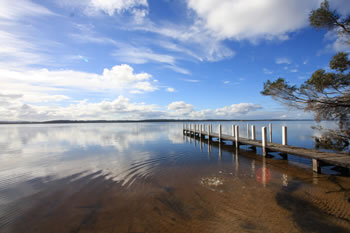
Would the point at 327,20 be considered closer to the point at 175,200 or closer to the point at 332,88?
the point at 332,88

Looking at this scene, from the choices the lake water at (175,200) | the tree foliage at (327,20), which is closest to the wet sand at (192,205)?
the lake water at (175,200)

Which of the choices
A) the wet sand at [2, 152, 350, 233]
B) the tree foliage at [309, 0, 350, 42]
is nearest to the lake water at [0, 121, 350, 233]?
the wet sand at [2, 152, 350, 233]

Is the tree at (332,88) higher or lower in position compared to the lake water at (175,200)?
higher

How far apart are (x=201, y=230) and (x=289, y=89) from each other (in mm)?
7668

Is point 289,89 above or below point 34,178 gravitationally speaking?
above

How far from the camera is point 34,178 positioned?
25.5 feet

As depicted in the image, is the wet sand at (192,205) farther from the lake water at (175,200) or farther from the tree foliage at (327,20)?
the tree foliage at (327,20)

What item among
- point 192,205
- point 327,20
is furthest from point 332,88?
point 192,205

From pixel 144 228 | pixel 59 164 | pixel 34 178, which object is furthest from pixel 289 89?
pixel 59 164

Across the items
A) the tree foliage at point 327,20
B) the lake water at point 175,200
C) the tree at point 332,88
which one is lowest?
the lake water at point 175,200

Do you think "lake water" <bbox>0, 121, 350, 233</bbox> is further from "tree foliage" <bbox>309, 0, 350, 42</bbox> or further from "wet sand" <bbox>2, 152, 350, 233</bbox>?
"tree foliage" <bbox>309, 0, 350, 42</bbox>

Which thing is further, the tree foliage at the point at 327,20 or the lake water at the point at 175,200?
the tree foliage at the point at 327,20

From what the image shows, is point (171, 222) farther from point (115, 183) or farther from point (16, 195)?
point (16, 195)

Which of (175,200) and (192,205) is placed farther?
(175,200)
